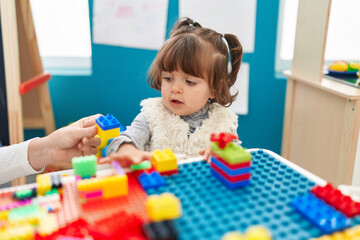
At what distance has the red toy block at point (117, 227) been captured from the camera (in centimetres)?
46

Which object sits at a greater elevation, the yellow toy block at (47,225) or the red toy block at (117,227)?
the red toy block at (117,227)

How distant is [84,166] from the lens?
24.4 inches

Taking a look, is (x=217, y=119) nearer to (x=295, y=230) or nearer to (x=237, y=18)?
(x=295, y=230)

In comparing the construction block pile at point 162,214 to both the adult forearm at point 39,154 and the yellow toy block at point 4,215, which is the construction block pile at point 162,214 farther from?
the adult forearm at point 39,154

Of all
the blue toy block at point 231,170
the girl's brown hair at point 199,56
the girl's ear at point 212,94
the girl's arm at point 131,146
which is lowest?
the girl's arm at point 131,146

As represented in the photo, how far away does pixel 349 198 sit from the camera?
1.82 ft

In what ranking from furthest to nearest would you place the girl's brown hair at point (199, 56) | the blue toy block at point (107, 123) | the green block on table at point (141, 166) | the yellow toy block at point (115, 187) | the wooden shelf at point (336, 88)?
the wooden shelf at point (336, 88)
the girl's brown hair at point (199, 56)
the blue toy block at point (107, 123)
the green block on table at point (141, 166)
the yellow toy block at point (115, 187)

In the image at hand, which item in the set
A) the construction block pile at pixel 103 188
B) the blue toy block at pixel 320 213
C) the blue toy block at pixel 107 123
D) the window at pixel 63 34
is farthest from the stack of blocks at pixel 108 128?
the window at pixel 63 34

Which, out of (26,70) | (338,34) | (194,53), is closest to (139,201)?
(194,53)

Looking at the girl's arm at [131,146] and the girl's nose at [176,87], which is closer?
the girl's arm at [131,146]

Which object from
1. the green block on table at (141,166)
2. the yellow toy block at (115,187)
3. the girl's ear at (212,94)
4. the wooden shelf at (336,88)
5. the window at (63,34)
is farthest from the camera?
the window at (63,34)

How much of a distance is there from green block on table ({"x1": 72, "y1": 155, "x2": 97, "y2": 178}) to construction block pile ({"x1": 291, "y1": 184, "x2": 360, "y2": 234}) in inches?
13.7

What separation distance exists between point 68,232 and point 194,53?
0.68 m

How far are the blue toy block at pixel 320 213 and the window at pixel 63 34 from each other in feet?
5.00
